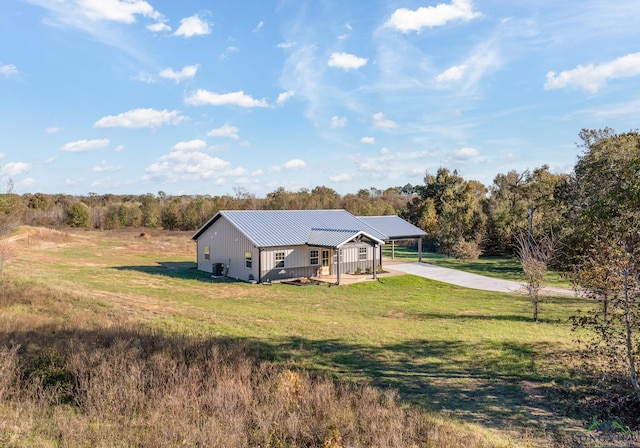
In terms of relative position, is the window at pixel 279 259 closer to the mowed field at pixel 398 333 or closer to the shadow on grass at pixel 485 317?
the mowed field at pixel 398 333

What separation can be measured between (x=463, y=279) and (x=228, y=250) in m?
17.6

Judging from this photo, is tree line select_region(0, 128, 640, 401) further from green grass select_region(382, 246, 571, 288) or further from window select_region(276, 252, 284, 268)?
window select_region(276, 252, 284, 268)

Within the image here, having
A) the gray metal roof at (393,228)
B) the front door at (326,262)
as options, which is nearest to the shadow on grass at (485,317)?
the front door at (326,262)

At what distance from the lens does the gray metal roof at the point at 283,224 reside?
28337 millimetres

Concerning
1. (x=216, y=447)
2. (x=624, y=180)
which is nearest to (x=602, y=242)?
(x=624, y=180)

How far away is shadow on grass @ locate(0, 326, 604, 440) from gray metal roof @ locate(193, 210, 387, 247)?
646 inches

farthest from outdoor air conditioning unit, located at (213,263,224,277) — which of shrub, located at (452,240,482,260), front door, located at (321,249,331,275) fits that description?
shrub, located at (452,240,482,260)

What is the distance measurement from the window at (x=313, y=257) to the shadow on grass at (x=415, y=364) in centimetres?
1736

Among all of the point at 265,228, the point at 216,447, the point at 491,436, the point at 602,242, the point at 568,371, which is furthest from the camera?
the point at 265,228

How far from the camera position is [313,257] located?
98.0 ft

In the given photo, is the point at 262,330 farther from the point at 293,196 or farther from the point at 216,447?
the point at 293,196

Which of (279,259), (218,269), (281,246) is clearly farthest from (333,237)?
(218,269)

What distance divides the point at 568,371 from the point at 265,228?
2228cm

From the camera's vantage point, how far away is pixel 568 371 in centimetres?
1018
